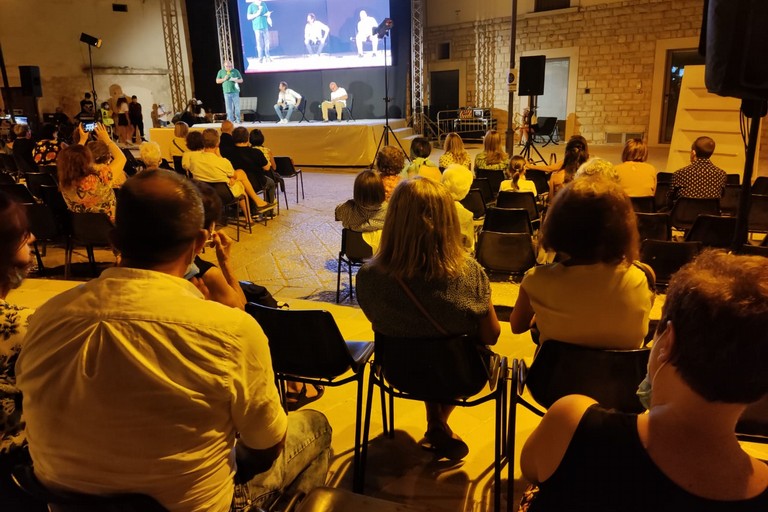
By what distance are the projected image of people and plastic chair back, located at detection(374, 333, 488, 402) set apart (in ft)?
36.7

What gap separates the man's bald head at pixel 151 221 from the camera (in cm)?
119

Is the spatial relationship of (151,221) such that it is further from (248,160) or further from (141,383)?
(248,160)

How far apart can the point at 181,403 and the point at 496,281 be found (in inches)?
142

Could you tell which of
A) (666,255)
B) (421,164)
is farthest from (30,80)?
(666,255)

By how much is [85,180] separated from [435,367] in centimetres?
366

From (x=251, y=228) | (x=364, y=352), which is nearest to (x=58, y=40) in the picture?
(x=251, y=228)

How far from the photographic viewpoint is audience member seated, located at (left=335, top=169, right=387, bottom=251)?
12.0 feet

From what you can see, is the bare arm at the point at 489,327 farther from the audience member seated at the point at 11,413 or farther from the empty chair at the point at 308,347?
the audience member seated at the point at 11,413

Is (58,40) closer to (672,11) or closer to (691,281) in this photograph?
(672,11)

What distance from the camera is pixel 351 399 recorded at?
2.75 metres

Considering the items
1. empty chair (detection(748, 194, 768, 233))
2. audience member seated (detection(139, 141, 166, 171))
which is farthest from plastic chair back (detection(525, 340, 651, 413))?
audience member seated (detection(139, 141, 166, 171))

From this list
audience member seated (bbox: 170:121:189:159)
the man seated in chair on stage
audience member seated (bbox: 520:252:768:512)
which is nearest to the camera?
audience member seated (bbox: 520:252:768:512)

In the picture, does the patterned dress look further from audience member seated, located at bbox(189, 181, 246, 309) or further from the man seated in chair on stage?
audience member seated, located at bbox(189, 181, 246, 309)

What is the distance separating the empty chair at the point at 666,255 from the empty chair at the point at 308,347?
6.68 feet
